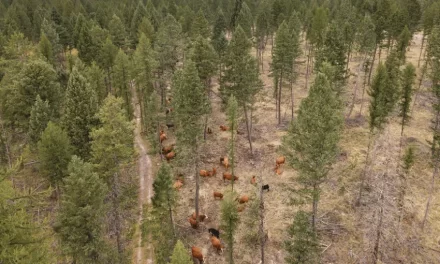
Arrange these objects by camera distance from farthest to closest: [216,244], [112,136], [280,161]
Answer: [280,161] → [216,244] → [112,136]

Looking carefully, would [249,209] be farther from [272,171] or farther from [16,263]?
[16,263]

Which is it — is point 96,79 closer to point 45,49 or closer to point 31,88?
point 31,88

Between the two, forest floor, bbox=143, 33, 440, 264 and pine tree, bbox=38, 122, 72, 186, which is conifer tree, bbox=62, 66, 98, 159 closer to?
pine tree, bbox=38, 122, 72, 186

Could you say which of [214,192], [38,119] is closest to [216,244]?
[214,192]

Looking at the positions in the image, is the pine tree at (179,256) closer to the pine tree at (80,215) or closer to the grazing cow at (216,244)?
the pine tree at (80,215)

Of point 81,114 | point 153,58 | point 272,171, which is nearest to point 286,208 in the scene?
point 272,171

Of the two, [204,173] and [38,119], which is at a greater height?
[38,119]

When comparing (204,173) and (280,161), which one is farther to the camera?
(280,161)
